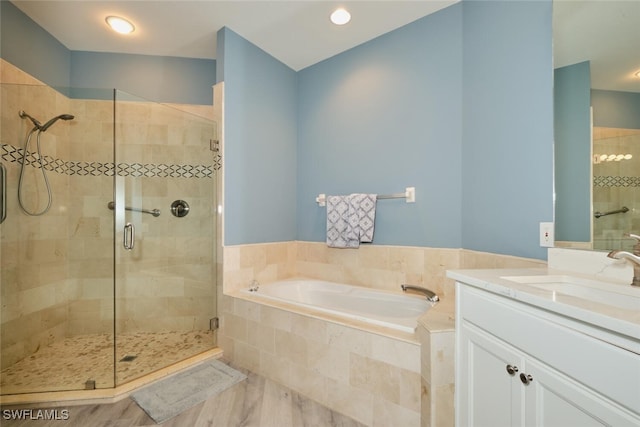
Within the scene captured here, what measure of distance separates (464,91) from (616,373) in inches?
69.9

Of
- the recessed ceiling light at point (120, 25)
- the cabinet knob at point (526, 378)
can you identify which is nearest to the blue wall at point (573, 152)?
the cabinet knob at point (526, 378)

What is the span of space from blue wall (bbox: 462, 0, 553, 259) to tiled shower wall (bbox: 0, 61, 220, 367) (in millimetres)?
1925

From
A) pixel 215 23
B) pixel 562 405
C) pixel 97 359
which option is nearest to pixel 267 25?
pixel 215 23

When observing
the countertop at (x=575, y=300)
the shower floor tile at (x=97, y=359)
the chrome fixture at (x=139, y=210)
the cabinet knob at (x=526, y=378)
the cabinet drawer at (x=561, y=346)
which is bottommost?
the shower floor tile at (x=97, y=359)

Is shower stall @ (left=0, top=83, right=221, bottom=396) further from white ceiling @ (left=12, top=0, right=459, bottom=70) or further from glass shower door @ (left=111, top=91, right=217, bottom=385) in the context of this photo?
white ceiling @ (left=12, top=0, right=459, bottom=70)

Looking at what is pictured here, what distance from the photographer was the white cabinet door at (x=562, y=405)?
56 centimetres

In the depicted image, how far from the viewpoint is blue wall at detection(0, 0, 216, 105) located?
2201mm

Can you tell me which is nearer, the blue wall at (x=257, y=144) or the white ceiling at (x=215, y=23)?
the white ceiling at (x=215, y=23)

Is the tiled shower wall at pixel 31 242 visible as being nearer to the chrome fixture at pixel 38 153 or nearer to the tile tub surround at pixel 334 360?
the chrome fixture at pixel 38 153

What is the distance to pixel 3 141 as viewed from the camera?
177 centimetres

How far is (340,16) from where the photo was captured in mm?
1992

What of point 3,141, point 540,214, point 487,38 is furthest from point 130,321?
point 487,38

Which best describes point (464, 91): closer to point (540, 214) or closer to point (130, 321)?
point (540, 214)

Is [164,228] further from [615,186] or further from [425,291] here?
[615,186]
